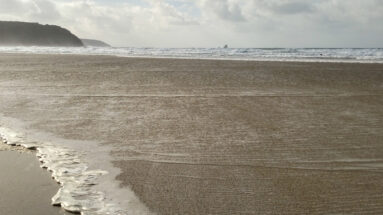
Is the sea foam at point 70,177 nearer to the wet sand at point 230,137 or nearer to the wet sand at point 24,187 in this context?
the wet sand at point 24,187

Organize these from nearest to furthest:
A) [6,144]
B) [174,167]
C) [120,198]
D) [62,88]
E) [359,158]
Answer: [120,198] → [174,167] → [359,158] → [6,144] → [62,88]

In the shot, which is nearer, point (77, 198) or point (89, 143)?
point (77, 198)

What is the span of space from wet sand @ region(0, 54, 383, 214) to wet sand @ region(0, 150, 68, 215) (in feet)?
2.39

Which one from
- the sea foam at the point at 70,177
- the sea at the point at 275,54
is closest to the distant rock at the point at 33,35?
the sea at the point at 275,54

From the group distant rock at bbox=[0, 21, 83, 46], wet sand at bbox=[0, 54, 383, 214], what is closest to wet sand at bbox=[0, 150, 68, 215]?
wet sand at bbox=[0, 54, 383, 214]

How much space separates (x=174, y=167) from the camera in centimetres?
424

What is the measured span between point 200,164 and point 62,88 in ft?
23.0

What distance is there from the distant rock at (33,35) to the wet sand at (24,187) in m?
123

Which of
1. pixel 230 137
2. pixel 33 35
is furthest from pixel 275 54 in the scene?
pixel 33 35

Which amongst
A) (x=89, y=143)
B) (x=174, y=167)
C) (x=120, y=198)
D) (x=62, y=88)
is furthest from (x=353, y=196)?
(x=62, y=88)

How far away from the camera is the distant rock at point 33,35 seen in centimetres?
12373

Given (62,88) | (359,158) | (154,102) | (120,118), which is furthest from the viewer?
(62,88)

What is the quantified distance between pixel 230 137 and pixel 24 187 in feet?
9.09

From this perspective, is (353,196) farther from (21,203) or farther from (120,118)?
(120,118)
